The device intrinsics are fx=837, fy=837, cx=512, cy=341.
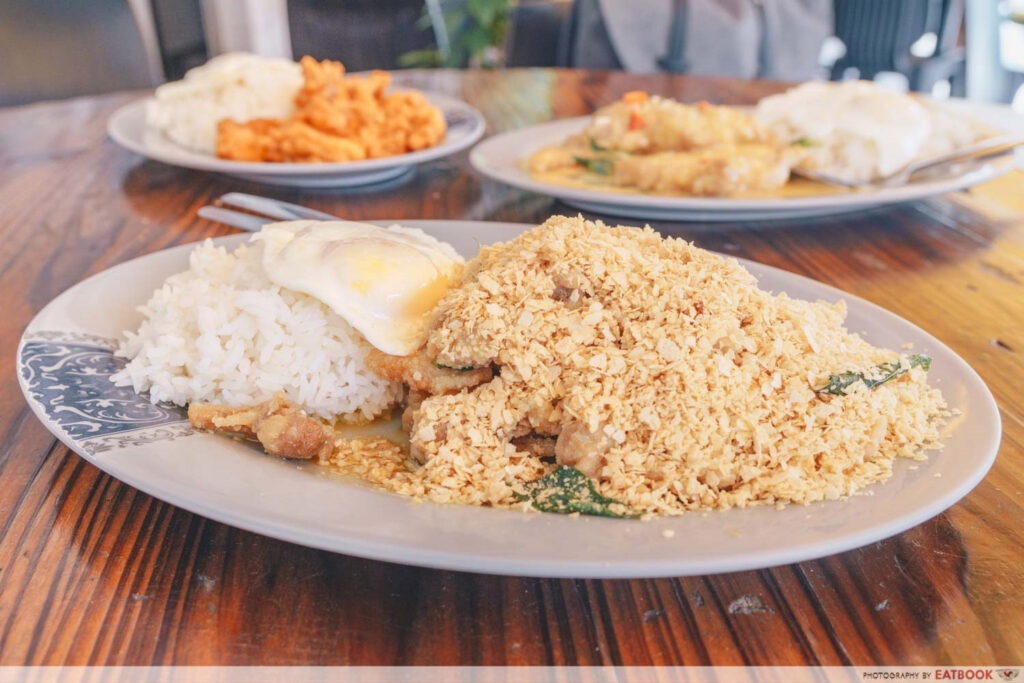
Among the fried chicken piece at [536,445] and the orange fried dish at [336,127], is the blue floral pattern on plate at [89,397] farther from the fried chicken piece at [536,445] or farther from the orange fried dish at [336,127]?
the orange fried dish at [336,127]

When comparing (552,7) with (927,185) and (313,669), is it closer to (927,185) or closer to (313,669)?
(927,185)

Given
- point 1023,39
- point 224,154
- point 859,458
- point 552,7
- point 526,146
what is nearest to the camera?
point 859,458

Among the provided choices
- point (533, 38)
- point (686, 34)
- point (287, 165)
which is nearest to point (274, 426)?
point (287, 165)

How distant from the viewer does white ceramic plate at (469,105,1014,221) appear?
179cm

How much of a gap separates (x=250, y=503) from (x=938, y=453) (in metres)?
0.71

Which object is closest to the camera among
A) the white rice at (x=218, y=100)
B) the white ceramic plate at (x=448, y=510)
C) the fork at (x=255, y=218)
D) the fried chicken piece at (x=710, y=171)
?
the white ceramic plate at (x=448, y=510)

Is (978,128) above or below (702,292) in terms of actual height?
below

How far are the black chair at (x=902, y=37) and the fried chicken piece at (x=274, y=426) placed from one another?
569 centimetres

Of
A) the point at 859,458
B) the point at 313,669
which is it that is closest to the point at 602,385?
the point at 859,458

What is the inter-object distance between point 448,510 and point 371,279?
1.28 feet

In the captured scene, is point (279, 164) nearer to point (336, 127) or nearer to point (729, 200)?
point (336, 127)

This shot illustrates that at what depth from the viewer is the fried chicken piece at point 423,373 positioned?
1004 mm

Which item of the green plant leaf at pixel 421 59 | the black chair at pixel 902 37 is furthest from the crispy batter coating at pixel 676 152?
the black chair at pixel 902 37

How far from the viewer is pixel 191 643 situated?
76 centimetres
